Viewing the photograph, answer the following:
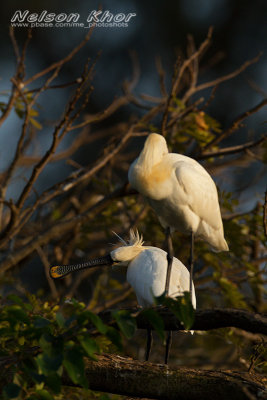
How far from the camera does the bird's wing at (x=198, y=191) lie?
419 centimetres

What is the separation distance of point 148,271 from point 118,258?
434 mm

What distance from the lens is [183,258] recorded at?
613 centimetres

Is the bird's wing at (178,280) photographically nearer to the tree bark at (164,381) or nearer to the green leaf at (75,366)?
the tree bark at (164,381)

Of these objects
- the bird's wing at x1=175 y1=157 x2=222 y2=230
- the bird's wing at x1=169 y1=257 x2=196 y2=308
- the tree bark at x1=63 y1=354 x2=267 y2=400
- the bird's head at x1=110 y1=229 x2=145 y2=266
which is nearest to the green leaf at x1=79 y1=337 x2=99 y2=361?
the tree bark at x1=63 y1=354 x2=267 y2=400

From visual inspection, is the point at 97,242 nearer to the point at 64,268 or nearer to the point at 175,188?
the point at 64,268

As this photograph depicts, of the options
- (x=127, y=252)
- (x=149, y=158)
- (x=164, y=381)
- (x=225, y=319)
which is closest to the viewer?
(x=225, y=319)

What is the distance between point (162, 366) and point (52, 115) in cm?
825

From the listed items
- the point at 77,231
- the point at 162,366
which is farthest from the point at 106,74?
the point at 162,366

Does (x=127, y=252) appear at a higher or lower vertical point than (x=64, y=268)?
higher

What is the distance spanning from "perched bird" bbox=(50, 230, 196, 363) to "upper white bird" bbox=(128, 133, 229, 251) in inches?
14.6

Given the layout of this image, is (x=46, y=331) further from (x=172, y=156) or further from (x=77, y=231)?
(x=77, y=231)

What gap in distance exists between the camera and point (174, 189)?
4168 mm

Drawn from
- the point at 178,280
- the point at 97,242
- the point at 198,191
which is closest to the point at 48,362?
the point at 198,191

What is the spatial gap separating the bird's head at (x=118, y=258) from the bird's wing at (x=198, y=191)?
0.82m
